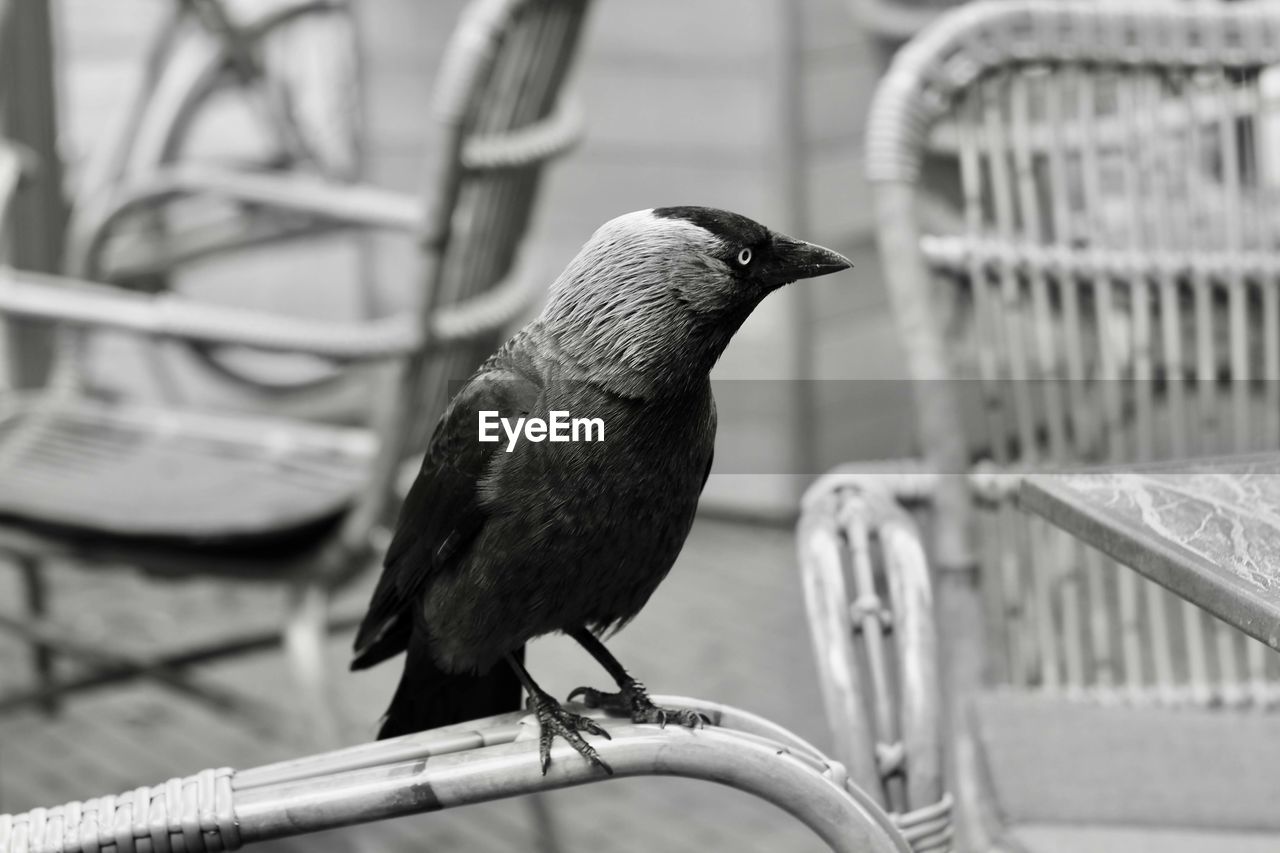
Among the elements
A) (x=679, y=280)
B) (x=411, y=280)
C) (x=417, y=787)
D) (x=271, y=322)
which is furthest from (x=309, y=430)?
(x=679, y=280)

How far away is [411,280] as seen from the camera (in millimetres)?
3760

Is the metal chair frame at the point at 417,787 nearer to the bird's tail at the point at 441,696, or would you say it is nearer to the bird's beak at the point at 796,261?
the bird's tail at the point at 441,696

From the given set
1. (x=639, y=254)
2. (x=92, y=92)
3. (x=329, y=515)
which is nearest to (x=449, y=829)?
(x=329, y=515)

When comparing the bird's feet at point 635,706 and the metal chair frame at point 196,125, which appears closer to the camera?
the bird's feet at point 635,706

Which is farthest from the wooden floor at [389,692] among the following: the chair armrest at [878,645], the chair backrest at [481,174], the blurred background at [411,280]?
the chair armrest at [878,645]

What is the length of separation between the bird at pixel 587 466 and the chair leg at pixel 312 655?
3.68 feet

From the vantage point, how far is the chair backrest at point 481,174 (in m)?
1.80

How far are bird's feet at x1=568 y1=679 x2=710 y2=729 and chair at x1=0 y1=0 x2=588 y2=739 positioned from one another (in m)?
0.93

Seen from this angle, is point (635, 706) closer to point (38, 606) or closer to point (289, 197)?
point (289, 197)

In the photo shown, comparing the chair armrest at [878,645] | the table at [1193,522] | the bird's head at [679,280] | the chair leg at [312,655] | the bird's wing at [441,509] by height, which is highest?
the bird's head at [679,280]

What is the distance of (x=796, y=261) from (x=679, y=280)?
0.19 ft

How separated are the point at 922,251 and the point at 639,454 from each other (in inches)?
39.9

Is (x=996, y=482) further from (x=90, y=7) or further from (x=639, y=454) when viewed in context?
(x=90, y=7)

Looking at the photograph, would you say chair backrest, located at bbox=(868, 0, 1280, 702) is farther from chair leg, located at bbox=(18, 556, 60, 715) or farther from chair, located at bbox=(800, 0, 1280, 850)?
chair leg, located at bbox=(18, 556, 60, 715)
